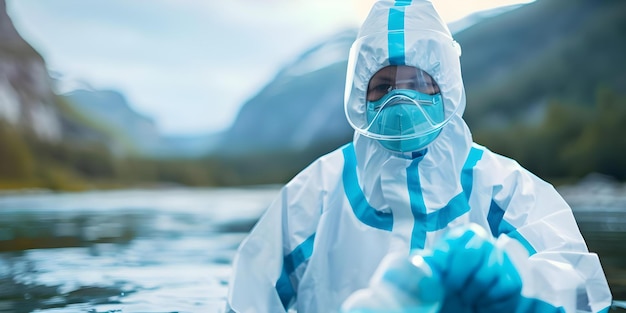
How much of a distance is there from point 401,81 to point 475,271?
699 millimetres

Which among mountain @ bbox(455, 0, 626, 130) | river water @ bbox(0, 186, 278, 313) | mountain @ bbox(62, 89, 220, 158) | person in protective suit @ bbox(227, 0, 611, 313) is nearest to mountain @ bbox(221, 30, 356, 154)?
mountain @ bbox(62, 89, 220, 158)

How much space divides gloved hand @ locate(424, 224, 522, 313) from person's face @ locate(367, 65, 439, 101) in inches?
24.3

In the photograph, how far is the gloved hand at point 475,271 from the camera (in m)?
1.40

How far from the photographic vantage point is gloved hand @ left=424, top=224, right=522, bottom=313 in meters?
1.40

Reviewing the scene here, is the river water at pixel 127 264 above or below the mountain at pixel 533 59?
above

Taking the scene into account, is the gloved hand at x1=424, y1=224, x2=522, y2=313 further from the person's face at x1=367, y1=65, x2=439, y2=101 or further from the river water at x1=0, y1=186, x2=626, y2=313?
the river water at x1=0, y1=186, x2=626, y2=313

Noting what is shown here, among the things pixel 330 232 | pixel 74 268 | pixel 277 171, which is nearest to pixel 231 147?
pixel 277 171

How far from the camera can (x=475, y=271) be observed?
142cm

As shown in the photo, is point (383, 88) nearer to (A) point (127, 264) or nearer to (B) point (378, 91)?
(B) point (378, 91)

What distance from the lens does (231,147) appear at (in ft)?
108

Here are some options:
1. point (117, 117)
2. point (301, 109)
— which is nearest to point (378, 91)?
point (301, 109)

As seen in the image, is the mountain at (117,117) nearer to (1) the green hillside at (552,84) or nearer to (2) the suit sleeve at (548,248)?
(1) the green hillside at (552,84)

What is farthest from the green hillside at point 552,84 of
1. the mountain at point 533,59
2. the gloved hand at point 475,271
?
the gloved hand at point 475,271

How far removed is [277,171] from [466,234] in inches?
1193
